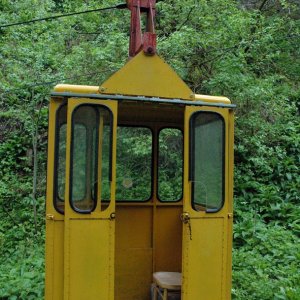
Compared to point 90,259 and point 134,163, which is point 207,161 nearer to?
point 90,259

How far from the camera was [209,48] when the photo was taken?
30.4 feet

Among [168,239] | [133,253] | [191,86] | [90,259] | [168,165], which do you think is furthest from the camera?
[191,86]

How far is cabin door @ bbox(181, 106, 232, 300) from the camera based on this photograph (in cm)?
402

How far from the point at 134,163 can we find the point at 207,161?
1.47 meters

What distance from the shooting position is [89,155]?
12.9 ft

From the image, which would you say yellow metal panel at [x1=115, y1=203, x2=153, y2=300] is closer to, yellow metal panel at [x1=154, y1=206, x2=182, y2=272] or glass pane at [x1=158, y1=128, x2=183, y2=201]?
yellow metal panel at [x1=154, y1=206, x2=182, y2=272]

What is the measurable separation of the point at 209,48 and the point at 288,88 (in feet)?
11.3

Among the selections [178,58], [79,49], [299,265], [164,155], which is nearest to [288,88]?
[178,58]

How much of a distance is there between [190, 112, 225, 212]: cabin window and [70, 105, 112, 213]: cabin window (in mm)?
Result: 782

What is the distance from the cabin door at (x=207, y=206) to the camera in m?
4.02

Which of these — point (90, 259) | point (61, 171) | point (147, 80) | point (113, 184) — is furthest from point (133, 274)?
point (147, 80)

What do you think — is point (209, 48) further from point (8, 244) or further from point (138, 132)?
point (8, 244)

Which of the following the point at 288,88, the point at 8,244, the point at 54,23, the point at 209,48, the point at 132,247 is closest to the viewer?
the point at 132,247

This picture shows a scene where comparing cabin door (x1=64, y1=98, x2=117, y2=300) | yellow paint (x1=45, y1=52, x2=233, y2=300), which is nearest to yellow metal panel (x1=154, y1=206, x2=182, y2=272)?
yellow paint (x1=45, y1=52, x2=233, y2=300)
